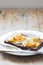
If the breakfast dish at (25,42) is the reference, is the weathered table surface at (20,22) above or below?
above

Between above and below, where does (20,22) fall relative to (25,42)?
above

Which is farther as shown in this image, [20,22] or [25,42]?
[20,22]

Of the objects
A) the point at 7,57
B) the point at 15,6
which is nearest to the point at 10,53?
the point at 7,57

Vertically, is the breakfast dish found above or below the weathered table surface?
below

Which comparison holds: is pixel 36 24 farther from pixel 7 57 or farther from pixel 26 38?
pixel 7 57
